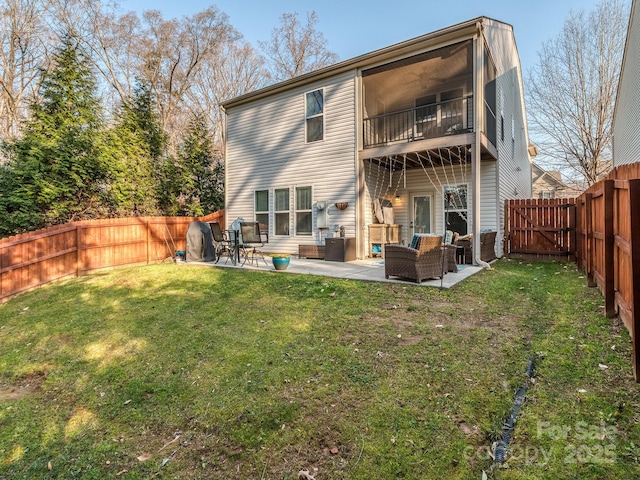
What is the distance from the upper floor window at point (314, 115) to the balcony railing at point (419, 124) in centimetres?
139

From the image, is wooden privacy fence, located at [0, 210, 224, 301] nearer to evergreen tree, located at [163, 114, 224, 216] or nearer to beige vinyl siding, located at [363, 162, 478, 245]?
evergreen tree, located at [163, 114, 224, 216]

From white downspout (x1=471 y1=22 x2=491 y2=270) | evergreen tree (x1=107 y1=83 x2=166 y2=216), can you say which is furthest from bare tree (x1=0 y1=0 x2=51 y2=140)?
white downspout (x1=471 y1=22 x2=491 y2=270)

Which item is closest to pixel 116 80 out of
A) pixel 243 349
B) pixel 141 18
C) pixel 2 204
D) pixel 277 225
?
pixel 141 18

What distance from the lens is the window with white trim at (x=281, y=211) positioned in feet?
34.9

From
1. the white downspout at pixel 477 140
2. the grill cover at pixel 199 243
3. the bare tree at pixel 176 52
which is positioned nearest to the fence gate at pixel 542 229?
the white downspout at pixel 477 140

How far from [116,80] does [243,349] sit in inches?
767

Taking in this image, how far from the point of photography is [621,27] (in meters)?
15.2

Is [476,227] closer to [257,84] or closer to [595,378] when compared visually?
[595,378]

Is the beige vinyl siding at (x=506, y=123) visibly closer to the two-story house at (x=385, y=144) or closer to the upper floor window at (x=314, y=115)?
the two-story house at (x=385, y=144)

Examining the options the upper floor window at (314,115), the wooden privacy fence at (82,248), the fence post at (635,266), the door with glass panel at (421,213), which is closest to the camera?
the fence post at (635,266)

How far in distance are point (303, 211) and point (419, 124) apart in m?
4.41

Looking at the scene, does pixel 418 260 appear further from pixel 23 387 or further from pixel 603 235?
pixel 23 387

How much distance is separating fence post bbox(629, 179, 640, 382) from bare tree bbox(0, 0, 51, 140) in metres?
18.1

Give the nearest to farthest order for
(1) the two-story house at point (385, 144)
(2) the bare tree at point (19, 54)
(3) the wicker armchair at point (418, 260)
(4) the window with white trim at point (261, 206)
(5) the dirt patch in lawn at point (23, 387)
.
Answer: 1. (5) the dirt patch in lawn at point (23, 387)
2. (3) the wicker armchair at point (418, 260)
3. (1) the two-story house at point (385, 144)
4. (4) the window with white trim at point (261, 206)
5. (2) the bare tree at point (19, 54)
